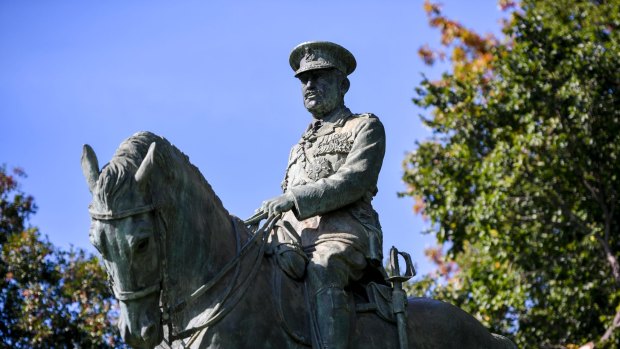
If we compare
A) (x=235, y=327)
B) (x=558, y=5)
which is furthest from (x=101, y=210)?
(x=558, y=5)

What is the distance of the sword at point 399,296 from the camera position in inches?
362

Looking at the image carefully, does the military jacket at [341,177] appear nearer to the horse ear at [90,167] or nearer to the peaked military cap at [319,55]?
the peaked military cap at [319,55]

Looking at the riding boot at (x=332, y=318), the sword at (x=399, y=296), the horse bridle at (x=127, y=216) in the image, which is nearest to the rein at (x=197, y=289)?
the horse bridle at (x=127, y=216)

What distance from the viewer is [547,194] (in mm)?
23094

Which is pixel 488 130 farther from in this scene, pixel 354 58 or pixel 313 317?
pixel 313 317

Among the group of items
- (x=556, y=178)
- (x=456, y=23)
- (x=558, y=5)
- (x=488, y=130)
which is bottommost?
(x=556, y=178)

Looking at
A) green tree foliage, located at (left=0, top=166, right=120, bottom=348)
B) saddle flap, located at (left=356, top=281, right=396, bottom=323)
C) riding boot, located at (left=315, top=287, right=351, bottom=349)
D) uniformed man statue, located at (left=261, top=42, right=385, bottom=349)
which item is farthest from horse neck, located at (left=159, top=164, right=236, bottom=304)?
green tree foliage, located at (left=0, top=166, right=120, bottom=348)

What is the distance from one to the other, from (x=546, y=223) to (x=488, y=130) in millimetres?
2539

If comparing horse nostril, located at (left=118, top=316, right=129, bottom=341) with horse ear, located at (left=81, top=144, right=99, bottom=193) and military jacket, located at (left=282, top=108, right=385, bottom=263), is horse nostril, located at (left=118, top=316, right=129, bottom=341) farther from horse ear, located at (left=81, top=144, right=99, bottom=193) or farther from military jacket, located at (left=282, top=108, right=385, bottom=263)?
military jacket, located at (left=282, top=108, right=385, bottom=263)

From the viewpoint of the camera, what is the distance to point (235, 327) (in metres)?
8.38

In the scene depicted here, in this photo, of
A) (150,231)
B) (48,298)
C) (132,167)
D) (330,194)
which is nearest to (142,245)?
(150,231)

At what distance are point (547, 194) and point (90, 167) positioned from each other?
16099mm

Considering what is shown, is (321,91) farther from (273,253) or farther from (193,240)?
(193,240)

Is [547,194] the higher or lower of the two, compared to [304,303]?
higher
